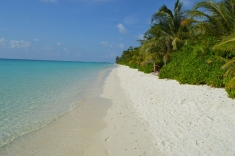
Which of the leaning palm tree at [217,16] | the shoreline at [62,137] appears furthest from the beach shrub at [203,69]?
the shoreline at [62,137]

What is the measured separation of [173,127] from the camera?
4664 mm

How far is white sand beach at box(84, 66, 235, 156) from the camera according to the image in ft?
12.0

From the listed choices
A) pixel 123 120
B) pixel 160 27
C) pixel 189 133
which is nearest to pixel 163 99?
pixel 123 120

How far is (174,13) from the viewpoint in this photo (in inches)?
685

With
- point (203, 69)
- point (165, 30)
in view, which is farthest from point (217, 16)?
point (165, 30)

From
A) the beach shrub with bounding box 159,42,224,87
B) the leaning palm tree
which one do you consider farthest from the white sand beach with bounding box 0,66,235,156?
the leaning palm tree

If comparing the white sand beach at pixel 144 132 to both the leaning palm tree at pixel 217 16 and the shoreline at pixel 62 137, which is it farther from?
the leaning palm tree at pixel 217 16

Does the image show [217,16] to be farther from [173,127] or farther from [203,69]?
[173,127]

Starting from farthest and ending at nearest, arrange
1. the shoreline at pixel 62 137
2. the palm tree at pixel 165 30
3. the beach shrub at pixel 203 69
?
the palm tree at pixel 165 30, the beach shrub at pixel 203 69, the shoreline at pixel 62 137

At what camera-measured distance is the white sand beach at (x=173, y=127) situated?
366 centimetres

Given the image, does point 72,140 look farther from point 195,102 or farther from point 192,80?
point 192,80

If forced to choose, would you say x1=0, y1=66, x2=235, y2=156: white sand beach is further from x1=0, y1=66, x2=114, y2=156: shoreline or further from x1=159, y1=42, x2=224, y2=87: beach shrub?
x1=159, y1=42, x2=224, y2=87: beach shrub

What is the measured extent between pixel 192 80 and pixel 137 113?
4638 millimetres

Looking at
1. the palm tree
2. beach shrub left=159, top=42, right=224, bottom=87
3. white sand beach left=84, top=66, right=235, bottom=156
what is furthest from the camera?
the palm tree
